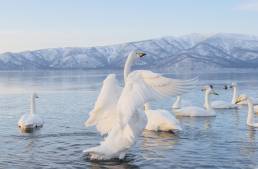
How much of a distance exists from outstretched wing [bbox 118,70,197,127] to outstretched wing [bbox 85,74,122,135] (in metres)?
1.52

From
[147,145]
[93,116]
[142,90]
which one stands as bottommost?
[147,145]

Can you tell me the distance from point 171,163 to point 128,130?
5.87 ft

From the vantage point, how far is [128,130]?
48.0 ft

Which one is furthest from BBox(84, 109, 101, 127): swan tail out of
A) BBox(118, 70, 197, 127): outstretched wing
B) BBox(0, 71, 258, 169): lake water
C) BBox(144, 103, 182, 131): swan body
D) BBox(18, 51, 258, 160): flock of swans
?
BBox(144, 103, 182, 131): swan body

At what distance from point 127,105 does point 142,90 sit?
578 millimetres

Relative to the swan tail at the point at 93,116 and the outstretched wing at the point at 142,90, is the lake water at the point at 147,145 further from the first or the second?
the outstretched wing at the point at 142,90

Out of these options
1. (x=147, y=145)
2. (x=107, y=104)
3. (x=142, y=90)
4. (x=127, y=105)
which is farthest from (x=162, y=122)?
(x=127, y=105)

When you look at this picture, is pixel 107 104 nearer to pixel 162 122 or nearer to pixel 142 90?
pixel 142 90

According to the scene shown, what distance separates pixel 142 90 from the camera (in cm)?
1308

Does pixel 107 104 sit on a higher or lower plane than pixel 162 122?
higher

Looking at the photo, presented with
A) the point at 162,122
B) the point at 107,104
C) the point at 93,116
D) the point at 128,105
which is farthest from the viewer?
the point at 162,122

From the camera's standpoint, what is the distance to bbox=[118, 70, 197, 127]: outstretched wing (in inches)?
507

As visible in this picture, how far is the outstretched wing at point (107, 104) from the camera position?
15.6m

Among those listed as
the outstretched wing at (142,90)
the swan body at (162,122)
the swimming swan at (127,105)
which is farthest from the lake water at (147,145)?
the outstretched wing at (142,90)
